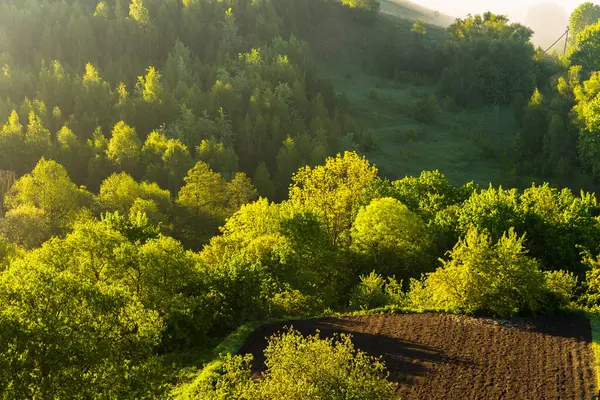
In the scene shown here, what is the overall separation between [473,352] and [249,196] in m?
55.8

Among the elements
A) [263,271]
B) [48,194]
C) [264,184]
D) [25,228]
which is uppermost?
[263,271]

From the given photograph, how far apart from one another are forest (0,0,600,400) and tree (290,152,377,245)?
0.87 ft

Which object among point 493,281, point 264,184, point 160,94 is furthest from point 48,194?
point 493,281

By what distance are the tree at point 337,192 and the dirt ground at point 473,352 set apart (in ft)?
65.1

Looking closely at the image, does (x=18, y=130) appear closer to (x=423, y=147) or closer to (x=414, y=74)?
(x=423, y=147)

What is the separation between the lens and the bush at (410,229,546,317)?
43469 millimetres

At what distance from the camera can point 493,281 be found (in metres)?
43.8

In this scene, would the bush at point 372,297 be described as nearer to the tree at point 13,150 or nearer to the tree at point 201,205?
the tree at point 201,205

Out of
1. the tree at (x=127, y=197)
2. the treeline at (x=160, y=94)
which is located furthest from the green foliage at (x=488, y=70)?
the tree at (x=127, y=197)

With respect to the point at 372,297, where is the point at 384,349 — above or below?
above

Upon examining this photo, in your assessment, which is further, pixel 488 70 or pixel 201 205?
pixel 488 70

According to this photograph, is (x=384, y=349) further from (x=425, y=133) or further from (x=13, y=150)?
(x=425, y=133)

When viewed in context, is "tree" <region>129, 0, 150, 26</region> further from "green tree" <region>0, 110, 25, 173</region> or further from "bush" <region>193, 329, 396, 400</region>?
"bush" <region>193, 329, 396, 400</region>

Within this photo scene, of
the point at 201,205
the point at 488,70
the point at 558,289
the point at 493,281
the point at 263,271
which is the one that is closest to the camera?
the point at 493,281
